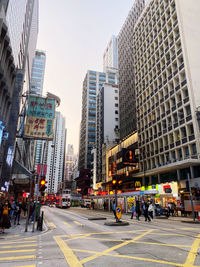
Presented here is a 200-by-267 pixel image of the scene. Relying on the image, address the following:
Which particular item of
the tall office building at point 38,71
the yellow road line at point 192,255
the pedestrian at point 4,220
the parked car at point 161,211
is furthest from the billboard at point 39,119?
the tall office building at point 38,71

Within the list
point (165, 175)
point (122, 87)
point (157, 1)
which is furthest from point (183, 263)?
point (122, 87)

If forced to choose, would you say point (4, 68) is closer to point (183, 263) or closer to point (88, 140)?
point (183, 263)

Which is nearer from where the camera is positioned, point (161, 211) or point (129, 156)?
point (129, 156)

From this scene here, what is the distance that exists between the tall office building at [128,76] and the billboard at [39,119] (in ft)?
137

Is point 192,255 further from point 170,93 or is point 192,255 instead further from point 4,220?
point 170,93

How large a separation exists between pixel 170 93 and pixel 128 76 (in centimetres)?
3918

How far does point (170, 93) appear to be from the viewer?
134ft

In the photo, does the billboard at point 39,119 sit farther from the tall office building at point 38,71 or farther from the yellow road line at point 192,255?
the tall office building at point 38,71

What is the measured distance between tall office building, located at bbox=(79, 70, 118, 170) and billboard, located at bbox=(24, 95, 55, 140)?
9122cm

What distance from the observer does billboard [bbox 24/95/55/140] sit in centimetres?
2781

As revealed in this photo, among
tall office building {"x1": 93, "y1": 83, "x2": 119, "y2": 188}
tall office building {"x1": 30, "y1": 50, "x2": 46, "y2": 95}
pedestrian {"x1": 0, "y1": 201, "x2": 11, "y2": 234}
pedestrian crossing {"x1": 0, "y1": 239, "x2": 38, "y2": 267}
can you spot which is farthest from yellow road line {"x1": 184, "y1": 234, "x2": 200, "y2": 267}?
tall office building {"x1": 30, "y1": 50, "x2": 46, "y2": 95}

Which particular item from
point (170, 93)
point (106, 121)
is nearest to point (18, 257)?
point (170, 93)

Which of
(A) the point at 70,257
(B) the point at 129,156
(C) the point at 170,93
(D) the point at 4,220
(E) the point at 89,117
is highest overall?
(E) the point at 89,117

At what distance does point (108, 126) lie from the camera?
320 feet
